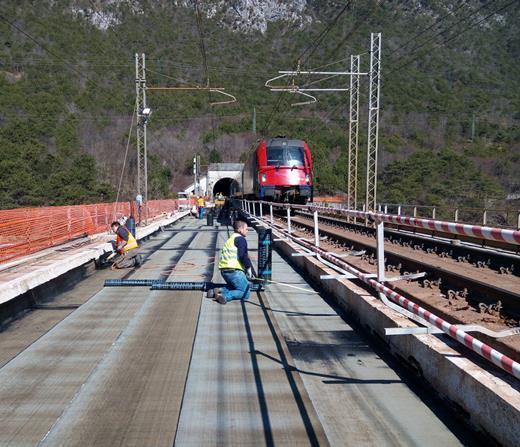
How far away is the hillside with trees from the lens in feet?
194

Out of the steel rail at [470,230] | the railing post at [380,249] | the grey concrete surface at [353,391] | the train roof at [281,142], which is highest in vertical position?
the train roof at [281,142]

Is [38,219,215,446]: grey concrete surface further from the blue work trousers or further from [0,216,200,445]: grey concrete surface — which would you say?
the blue work trousers

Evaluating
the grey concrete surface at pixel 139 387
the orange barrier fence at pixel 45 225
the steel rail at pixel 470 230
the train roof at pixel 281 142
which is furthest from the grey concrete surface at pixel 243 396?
the train roof at pixel 281 142

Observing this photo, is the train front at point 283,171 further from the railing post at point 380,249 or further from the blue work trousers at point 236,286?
the railing post at point 380,249

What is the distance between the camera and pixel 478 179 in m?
53.2

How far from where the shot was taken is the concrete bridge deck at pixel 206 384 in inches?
171

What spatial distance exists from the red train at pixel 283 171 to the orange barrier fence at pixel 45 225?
22.9ft

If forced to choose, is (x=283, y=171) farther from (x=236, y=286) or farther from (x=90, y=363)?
(x=90, y=363)

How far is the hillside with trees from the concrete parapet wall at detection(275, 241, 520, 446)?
142ft

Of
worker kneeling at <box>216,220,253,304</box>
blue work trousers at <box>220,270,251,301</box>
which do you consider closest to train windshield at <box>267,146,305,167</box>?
worker kneeling at <box>216,220,253,304</box>

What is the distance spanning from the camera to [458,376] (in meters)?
Result: 4.58

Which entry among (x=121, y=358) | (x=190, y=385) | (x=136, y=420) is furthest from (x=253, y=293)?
(x=136, y=420)

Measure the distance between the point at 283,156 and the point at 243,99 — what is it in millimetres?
80656

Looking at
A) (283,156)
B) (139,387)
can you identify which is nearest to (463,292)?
(139,387)
